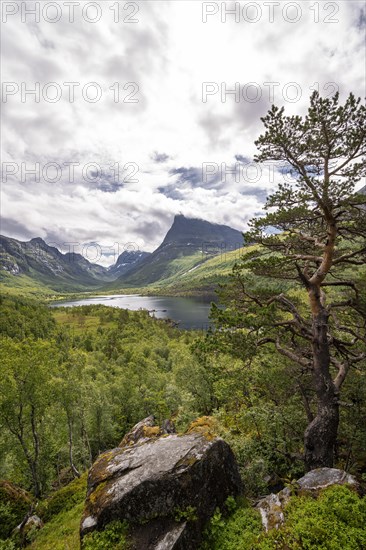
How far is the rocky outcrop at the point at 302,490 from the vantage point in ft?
29.6

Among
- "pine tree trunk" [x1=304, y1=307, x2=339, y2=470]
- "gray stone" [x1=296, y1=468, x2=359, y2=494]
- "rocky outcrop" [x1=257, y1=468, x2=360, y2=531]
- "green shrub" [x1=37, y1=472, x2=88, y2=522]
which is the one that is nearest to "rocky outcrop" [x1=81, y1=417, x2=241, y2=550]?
"rocky outcrop" [x1=257, y1=468, x2=360, y2=531]

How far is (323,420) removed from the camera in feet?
40.2

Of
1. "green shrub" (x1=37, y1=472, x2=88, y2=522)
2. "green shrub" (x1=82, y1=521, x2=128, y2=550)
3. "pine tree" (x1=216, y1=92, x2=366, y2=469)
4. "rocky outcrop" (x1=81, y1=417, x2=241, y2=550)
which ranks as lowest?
"green shrub" (x1=37, y1=472, x2=88, y2=522)

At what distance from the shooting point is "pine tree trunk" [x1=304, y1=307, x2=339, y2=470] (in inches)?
470

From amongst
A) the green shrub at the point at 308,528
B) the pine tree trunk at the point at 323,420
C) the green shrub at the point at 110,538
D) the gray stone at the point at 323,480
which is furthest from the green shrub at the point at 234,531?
the pine tree trunk at the point at 323,420

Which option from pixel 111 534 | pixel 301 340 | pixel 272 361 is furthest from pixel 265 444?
pixel 111 534

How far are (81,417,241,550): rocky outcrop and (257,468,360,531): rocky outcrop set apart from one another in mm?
1800

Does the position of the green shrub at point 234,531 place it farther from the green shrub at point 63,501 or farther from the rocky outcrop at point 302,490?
the green shrub at point 63,501

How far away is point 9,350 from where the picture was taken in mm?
25219

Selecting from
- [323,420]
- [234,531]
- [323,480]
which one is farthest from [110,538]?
[323,420]

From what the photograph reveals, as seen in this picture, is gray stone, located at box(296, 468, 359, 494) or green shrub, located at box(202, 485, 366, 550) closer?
green shrub, located at box(202, 485, 366, 550)

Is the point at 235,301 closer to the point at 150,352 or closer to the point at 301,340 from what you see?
the point at 301,340

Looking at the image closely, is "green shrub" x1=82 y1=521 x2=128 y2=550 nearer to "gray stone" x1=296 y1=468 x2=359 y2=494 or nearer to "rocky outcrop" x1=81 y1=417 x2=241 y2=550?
"rocky outcrop" x1=81 y1=417 x2=241 y2=550

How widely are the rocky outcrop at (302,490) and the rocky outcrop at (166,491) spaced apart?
5.90 ft
